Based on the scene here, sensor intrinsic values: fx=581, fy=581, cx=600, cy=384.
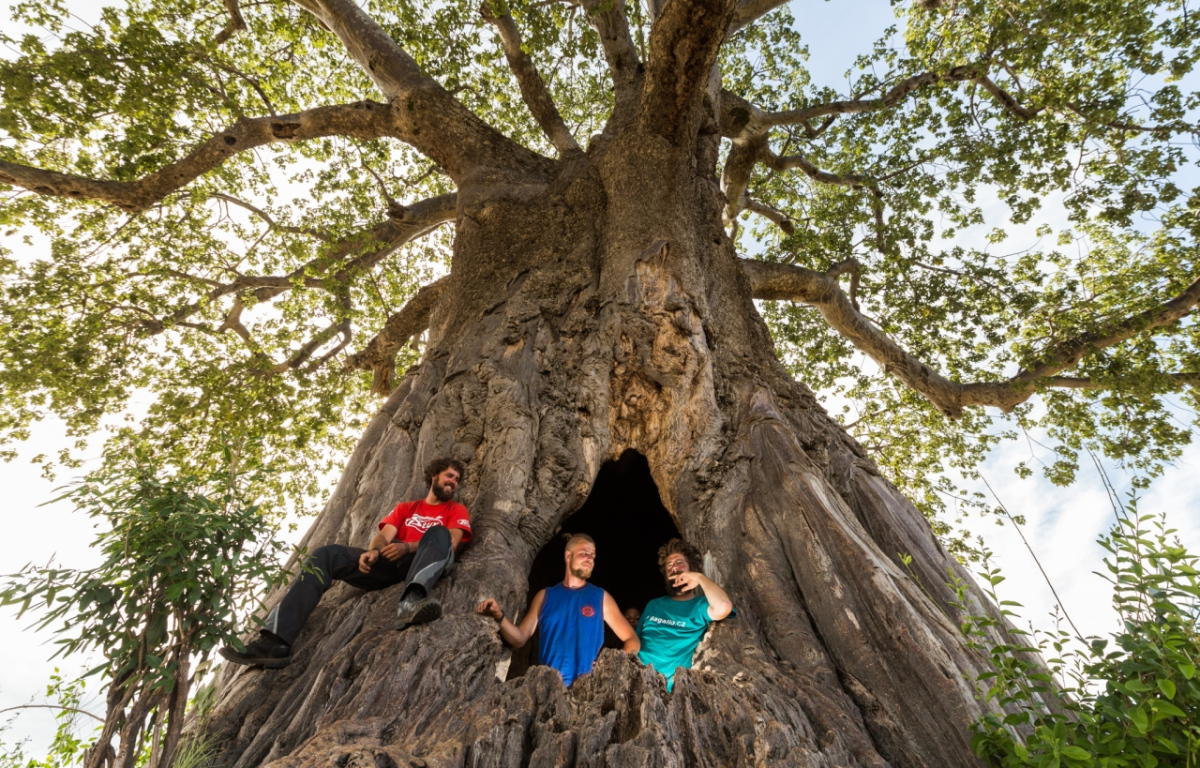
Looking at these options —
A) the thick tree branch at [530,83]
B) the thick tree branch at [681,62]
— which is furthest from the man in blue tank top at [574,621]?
the thick tree branch at [530,83]

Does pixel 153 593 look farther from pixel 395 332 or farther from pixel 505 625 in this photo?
pixel 395 332

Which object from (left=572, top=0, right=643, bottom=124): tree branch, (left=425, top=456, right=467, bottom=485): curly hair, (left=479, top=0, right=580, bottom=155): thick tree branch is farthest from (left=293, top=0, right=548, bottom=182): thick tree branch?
(left=425, top=456, right=467, bottom=485): curly hair

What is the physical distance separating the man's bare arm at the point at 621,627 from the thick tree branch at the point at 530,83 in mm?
5668

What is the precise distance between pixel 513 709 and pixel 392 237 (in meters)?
6.83

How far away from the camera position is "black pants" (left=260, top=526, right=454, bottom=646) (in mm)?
2928

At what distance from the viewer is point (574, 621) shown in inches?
147

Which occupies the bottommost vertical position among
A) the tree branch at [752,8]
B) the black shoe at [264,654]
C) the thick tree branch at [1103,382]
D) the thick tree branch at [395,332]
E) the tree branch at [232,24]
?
the black shoe at [264,654]

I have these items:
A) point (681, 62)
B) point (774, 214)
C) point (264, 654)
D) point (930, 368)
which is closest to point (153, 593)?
point (264, 654)

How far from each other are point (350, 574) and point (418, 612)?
731 mm

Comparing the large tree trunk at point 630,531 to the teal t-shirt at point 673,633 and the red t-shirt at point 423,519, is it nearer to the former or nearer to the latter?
the red t-shirt at point 423,519

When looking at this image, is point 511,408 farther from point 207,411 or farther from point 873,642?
Result: point 207,411

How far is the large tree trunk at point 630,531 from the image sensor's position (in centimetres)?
229

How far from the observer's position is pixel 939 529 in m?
9.02

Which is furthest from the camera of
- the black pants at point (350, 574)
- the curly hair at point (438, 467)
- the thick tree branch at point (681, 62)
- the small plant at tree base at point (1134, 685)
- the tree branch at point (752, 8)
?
the tree branch at point (752, 8)
